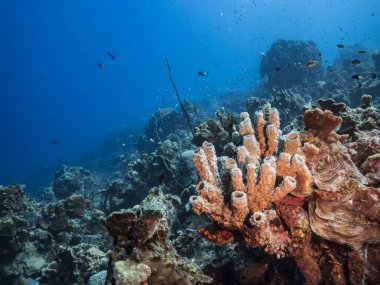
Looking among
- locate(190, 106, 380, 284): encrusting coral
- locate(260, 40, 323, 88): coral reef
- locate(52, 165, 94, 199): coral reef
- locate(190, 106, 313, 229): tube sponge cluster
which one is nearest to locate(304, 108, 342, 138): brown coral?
locate(190, 106, 380, 284): encrusting coral

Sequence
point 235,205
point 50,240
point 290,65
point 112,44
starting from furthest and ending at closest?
1. point 112,44
2. point 290,65
3. point 50,240
4. point 235,205

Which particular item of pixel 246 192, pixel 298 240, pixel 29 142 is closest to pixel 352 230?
pixel 298 240

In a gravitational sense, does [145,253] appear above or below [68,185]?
below

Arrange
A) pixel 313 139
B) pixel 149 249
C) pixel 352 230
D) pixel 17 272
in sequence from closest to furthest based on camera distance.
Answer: pixel 149 249 < pixel 352 230 < pixel 313 139 < pixel 17 272

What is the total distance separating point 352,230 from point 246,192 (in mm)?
1035

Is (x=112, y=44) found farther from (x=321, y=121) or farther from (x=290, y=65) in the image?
(x=321, y=121)

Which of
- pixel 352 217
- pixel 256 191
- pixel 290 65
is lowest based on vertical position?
pixel 352 217

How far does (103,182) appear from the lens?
68.9 feet

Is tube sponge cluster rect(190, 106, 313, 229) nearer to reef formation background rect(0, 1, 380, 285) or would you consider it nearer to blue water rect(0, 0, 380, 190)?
reef formation background rect(0, 1, 380, 285)

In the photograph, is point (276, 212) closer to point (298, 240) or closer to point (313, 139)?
point (298, 240)

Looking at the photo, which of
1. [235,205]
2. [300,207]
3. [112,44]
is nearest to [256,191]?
[235,205]

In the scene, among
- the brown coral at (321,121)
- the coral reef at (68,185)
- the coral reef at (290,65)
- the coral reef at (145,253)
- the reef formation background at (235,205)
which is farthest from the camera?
the coral reef at (290,65)

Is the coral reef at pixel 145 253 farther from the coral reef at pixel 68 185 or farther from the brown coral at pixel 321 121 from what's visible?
the coral reef at pixel 68 185

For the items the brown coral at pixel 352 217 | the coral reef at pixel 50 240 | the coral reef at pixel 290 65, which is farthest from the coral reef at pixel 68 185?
the coral reef at pixel 290 65
